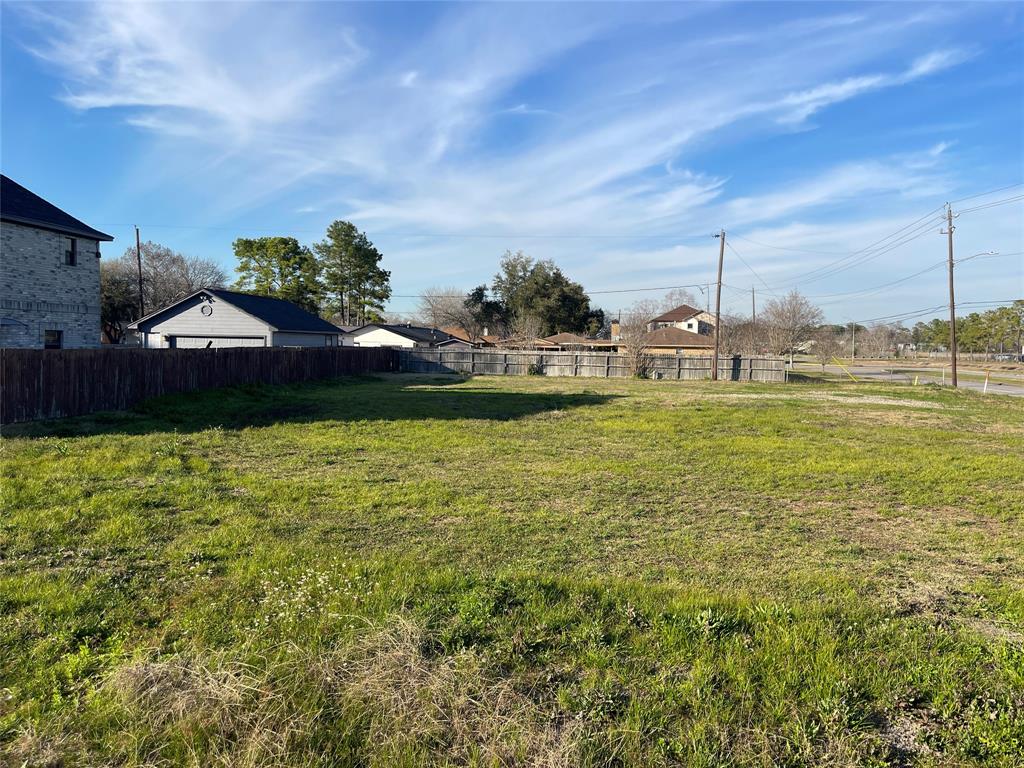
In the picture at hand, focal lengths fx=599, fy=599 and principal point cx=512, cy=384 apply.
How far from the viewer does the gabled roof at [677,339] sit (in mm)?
48938

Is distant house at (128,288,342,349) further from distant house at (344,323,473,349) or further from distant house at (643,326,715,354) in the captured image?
distant house at (643,326,715,354)

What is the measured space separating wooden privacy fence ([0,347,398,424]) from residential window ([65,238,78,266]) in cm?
687

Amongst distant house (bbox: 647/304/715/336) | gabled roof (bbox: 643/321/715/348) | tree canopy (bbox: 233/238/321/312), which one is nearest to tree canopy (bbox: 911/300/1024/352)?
distant house (bbox: 647/304/715/336)

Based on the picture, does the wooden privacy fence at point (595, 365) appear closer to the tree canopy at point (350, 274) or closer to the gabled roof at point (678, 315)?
the tree canopy at point (350, 274)

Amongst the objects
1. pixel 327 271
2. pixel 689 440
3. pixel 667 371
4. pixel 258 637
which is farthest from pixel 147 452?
pixel 327 271

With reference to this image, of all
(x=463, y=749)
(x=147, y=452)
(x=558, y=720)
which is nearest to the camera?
(x=463, y=749)

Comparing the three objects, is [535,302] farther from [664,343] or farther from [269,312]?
[269,312]

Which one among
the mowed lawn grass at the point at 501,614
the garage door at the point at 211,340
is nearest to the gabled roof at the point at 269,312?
the garage door at the point at 211,340

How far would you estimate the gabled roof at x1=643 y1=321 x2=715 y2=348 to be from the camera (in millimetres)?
48938

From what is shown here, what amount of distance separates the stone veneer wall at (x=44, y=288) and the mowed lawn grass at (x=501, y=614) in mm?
13216

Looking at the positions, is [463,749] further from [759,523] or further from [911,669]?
[759,523]

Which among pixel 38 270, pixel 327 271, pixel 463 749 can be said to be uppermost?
pixel 327 271

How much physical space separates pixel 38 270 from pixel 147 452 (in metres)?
14.7

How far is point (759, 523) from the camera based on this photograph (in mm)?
5809
